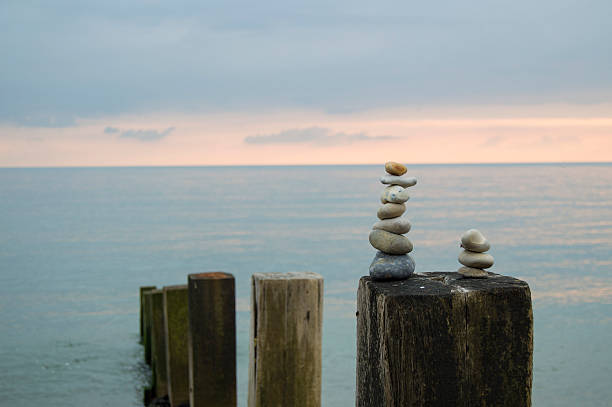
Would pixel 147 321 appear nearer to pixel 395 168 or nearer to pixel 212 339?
pixel 212 339

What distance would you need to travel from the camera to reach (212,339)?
4.87 m

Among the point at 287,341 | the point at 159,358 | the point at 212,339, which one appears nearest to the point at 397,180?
the point at 287,341

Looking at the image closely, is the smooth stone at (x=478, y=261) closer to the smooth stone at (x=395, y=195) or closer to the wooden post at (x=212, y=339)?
the smooth stone at (x=395, y=195)

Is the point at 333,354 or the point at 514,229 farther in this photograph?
the point at 514,229

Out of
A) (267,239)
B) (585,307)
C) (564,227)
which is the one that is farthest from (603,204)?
(585,307)

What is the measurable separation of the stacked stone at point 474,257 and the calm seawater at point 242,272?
847 cm

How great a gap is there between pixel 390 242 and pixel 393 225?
9cm

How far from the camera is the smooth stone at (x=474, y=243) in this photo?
2377mm

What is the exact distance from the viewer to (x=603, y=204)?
62.5 meters

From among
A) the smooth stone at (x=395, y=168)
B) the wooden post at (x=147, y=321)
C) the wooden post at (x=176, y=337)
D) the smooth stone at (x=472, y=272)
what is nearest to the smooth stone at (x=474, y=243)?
A: the smooth stone at (x=472, y=272)

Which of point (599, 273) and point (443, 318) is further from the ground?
point (443, 318)

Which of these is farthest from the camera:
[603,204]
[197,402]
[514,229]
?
[603,204]

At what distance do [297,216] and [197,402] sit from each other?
49534mm

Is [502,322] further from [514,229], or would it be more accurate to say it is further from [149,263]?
[514,229]
